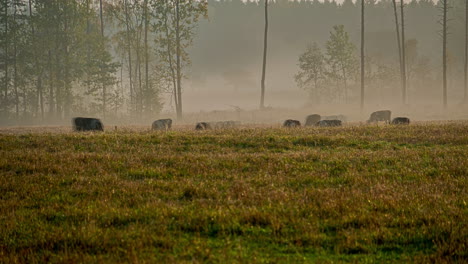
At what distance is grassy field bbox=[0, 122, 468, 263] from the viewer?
239 inches

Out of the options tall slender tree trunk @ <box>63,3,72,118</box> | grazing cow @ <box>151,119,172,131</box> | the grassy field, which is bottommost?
the grassy field

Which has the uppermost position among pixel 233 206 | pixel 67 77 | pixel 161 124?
pixel 67 77

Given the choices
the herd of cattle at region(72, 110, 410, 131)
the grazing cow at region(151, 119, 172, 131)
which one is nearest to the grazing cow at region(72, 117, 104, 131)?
the herd of cattle at region(72, 110, 410, 131)

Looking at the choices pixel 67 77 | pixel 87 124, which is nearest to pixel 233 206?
pixel 87 124

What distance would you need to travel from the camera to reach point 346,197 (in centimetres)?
853

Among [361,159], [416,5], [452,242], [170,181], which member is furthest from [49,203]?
[416,5]

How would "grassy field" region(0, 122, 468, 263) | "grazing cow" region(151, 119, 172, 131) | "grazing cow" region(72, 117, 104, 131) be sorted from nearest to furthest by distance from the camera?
1. "grassy field" region(0, 122, 468, 263)
2. "grazing cow" region(72, 117, 104, 131)
3. "grazing cow" region(151, 119, 172, 131)

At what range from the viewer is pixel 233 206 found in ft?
25.9

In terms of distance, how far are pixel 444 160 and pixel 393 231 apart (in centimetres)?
684

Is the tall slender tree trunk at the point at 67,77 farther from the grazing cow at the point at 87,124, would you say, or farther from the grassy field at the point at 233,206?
the grassy field at the point at 233,206

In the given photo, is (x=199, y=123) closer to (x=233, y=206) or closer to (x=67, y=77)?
(x=233, y=206)

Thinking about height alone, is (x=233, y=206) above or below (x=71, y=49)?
below

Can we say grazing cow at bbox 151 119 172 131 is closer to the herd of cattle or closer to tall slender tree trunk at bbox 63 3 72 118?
the herd of cattle

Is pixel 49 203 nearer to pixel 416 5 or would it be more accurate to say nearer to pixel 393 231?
pixel 393 231
